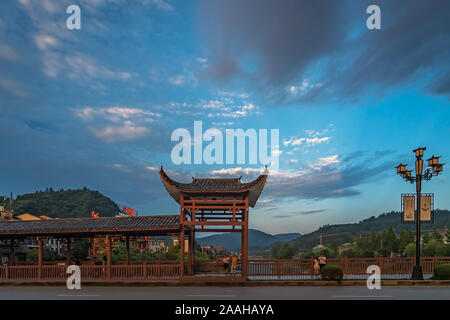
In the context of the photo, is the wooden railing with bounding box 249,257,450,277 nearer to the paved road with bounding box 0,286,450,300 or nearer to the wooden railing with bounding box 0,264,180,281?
the paved road with bounding box 0,286,450,300

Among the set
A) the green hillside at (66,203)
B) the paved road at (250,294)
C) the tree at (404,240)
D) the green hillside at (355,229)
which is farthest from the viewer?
the green hillside at (355,229)

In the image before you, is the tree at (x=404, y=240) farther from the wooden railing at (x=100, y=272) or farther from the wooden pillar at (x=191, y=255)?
the wooden railing at (x=100, y=272)

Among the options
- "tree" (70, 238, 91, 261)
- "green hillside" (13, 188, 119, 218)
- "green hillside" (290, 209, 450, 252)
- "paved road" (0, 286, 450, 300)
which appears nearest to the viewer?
"paved road" (0, 286, 450, 300)

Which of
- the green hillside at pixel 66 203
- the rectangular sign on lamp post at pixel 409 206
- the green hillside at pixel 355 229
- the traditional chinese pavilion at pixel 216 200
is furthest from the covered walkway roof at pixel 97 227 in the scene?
the green hillside at pixel 355 229

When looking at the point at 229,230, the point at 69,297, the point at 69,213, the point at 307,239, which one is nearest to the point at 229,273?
the point at 229,230

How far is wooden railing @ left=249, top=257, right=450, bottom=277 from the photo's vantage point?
17.0 m

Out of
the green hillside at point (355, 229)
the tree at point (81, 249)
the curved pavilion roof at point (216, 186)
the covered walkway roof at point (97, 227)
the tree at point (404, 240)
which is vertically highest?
the curved pavilion roof at point (216, 186)

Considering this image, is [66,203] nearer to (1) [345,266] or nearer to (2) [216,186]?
(2) [216,186]

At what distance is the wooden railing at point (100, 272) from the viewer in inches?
665

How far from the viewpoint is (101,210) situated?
464 ft

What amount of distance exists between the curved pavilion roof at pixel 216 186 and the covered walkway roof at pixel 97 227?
1.70m

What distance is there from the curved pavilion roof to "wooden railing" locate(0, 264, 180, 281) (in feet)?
12.2

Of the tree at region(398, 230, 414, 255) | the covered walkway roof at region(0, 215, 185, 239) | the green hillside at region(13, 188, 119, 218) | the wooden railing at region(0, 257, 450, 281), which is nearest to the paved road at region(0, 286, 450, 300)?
the wooden railing at region(0, 257, 450, 281)
